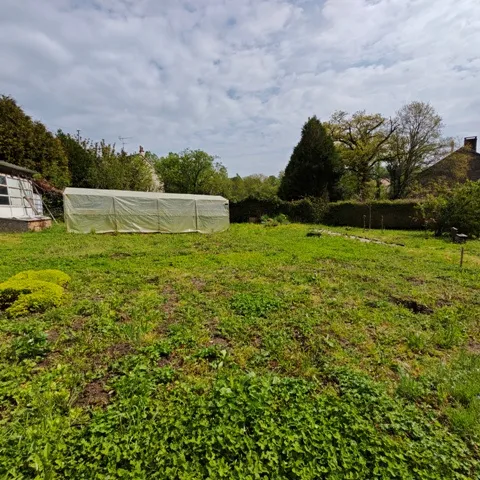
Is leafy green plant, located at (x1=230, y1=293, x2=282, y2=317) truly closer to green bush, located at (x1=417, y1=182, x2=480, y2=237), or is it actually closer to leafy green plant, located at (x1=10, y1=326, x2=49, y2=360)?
leafy green plant, located at (x1=10, y1=326, x2=49, y2=360)

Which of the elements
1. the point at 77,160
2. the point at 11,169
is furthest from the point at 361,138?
the point at 11,169

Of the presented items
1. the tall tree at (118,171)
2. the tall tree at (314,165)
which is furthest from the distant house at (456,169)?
the tall tree at (118,171)

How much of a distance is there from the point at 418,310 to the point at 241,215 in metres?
16.8

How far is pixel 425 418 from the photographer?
6.88 feet

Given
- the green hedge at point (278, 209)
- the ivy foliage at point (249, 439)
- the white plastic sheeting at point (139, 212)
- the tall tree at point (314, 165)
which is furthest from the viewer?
the tall tree at point (314, 165)

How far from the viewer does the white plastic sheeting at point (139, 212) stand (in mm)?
Result: 12352

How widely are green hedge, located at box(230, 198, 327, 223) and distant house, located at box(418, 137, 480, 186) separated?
1169 cm

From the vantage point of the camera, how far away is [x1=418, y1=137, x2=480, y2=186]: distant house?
76.4ft

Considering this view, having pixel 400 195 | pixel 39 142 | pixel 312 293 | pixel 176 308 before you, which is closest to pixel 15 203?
pixel 39 142

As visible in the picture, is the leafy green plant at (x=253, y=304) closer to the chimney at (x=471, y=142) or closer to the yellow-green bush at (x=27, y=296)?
the yellow-green bush at (x=27, y=296)

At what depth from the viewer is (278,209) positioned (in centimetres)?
1991

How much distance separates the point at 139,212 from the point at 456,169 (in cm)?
2618

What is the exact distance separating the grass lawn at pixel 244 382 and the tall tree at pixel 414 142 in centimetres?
2304

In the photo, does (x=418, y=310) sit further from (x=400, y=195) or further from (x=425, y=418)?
(x=400, y=195)
